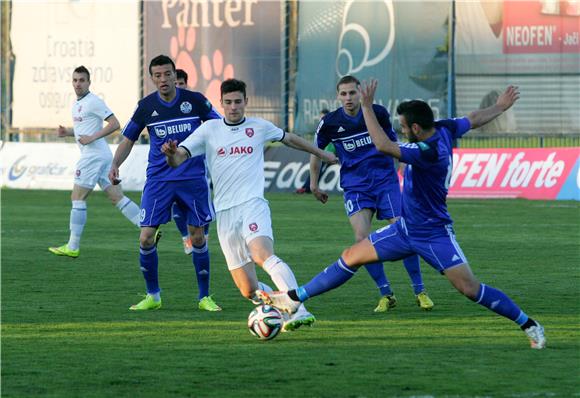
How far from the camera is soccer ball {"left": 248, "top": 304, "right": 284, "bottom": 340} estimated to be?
9.39 meters

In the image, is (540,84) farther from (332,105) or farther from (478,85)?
(332,105)

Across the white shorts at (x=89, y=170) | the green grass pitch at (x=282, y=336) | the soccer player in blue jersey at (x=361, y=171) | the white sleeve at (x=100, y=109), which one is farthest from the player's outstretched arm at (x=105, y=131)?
the soccer player in blue jersey at (x=361, y=171)

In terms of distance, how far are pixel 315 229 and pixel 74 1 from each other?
17286 mm

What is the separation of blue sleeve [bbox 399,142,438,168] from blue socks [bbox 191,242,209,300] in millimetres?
3114

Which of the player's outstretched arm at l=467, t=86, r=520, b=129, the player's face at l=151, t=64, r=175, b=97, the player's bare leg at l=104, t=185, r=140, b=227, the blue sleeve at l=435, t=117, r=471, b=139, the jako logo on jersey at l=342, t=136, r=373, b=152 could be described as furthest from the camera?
the player's bare leg at l=104, t=185, r=140, b=227

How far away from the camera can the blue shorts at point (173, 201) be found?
1154 cm

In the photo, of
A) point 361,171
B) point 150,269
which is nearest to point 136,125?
point 150,269

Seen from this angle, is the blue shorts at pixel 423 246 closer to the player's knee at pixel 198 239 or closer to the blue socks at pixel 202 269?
the blue socks at pixel 202 269

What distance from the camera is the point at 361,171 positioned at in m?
11.9

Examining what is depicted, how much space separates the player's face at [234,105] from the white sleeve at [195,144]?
0.76 ft

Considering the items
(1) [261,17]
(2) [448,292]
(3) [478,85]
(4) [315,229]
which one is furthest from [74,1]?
(2) [448,292]

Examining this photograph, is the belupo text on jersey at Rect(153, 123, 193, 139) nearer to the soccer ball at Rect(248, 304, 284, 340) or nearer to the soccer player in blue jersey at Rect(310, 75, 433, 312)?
the soccer player in blue jersey at Rect(310, 75, 433, 312)

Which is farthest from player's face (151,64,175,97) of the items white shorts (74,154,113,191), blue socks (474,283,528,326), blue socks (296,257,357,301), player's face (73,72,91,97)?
white shorts (74,154,113,191)

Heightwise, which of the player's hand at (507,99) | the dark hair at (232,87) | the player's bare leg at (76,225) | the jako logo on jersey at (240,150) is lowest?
the player's bare leg at (76,225)
